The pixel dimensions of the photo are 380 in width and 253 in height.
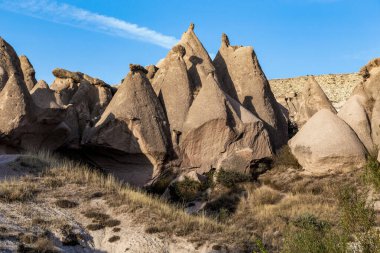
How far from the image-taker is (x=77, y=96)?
27.8 meters

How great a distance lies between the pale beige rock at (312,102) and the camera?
25719 mm

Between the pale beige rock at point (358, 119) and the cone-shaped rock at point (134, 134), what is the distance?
27.5ft

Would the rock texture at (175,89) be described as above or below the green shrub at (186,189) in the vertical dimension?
above

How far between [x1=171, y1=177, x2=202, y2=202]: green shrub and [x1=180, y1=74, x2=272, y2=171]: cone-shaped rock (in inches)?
75.5

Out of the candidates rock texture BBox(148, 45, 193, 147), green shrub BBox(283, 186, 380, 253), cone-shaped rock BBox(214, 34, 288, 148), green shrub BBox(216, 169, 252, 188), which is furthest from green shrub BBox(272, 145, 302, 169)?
green shrub BBox(283, 186, 380, 253)

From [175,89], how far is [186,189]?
6.59m

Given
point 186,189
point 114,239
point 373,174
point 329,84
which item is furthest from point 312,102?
point 329,84

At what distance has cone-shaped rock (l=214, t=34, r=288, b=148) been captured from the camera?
79.0 feet

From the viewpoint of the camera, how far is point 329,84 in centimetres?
7044

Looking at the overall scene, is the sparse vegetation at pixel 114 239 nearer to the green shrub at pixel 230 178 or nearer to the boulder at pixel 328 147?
the green shrub at pixel 230 178

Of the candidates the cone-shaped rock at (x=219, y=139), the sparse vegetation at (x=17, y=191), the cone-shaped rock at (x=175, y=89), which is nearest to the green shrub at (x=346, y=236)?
the sparse vegetation at (x=17, y=191)

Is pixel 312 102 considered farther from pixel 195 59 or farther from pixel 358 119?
pixel 195 59

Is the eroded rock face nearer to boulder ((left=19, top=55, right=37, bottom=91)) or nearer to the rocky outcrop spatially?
boulder ((left=19, top=55, right=37, bottom=91))

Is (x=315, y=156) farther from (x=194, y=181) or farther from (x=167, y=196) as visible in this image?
(x=167, y=196)
